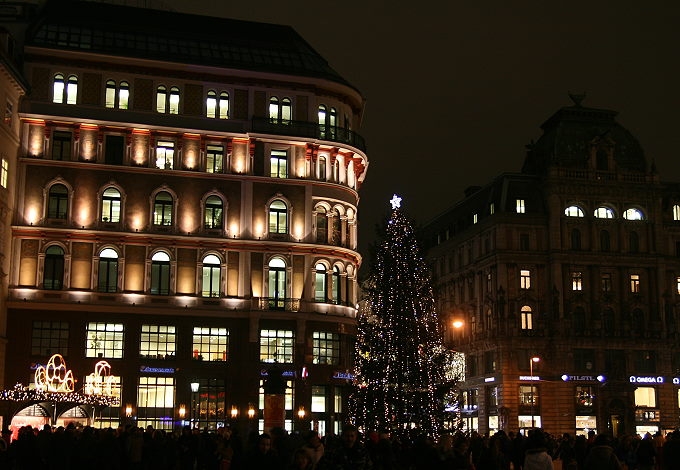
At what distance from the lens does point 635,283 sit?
9975 cm

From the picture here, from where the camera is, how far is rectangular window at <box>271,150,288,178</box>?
67.9 metres

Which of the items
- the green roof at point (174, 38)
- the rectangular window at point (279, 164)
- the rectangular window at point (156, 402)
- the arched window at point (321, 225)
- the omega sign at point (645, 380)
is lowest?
the rectangular window at point (156, 402)

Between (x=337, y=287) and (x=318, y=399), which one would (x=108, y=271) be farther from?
(x=318, y=399)

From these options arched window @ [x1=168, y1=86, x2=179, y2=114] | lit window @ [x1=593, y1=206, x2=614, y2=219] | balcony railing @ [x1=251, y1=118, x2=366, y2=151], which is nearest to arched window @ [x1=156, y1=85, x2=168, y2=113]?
arched window @ [x1=168, y1=86, x2=179, y2=114]

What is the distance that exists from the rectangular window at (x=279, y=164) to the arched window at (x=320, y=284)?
666 cm

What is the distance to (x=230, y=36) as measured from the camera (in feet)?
234

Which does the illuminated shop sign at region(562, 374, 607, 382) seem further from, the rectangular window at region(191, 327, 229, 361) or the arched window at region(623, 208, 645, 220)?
the rectangular window at region(191, 327, 229, 361)

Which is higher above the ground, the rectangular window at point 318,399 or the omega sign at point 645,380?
the omega sign at point 645,380

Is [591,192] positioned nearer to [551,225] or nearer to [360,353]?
[551,225]

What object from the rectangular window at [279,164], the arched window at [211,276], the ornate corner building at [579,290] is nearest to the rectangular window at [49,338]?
the arched window at [211,276]

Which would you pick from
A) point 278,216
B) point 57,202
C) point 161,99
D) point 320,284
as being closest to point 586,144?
point 320,284

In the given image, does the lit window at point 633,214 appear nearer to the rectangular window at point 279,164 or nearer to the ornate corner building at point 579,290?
the ornate corner building at point 579,290

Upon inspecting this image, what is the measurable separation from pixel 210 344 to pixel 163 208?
939cm

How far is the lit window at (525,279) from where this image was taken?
322 ft
